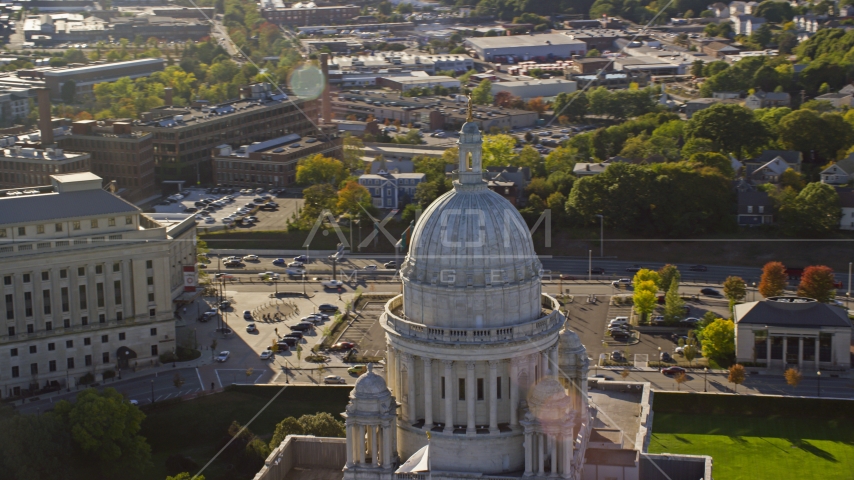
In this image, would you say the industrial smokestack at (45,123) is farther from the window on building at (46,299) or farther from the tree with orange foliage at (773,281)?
the tree with orange foliage at (773,281)

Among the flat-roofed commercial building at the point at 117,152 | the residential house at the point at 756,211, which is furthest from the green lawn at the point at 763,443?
the flat-roofed commercial building at the point at 117,152

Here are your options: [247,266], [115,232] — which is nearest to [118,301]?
[115,232]

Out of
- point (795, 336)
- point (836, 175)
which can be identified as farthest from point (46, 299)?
point (836, 175)

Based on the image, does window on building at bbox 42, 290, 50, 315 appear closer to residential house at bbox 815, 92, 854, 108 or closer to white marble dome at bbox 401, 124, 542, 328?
white marble dome at bbox 401, 124, 542, 328

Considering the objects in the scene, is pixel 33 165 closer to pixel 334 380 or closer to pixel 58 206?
pixel 58 206

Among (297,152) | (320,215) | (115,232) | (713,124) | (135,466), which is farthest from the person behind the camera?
(297,152)

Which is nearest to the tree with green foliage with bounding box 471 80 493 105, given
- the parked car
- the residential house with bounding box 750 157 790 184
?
the residential house with bounding box 750 157 790 184

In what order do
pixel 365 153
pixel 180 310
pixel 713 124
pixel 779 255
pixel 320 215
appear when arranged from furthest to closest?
pixel 365 153
pixel 713 124
pixel 320 215
pixel 779 255
pixel 180 310

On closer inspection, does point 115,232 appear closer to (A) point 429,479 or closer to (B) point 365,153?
(A) point 429,479
